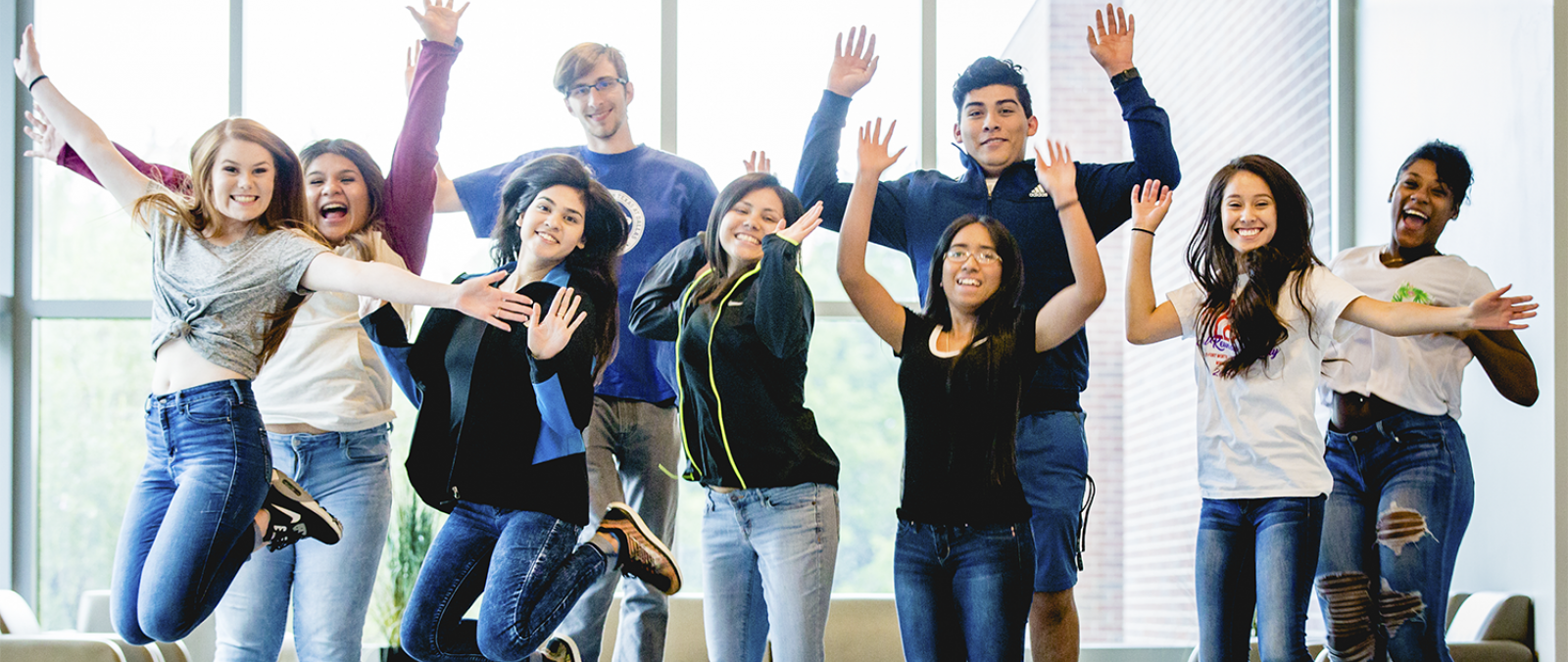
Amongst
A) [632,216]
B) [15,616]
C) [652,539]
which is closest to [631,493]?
[652,539]

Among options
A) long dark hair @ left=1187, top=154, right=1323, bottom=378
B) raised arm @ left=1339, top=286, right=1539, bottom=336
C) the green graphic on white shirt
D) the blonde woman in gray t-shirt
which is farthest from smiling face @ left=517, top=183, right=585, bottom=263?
the green graphic on white shirt

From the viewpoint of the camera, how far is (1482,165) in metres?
4.22

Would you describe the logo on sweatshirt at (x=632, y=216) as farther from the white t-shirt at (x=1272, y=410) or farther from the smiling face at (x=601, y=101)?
the white t-shirt at (x=1272, y=410)

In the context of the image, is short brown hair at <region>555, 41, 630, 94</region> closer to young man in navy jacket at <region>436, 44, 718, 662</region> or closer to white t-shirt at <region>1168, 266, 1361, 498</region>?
young man in navy jacket at <region>436, 44, 718, 662</region>

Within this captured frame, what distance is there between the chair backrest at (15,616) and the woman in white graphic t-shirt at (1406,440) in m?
4.04

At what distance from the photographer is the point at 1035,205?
10.8 feet

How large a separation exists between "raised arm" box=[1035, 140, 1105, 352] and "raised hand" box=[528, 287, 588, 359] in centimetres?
111

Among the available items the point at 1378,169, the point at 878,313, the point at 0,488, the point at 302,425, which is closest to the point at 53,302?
the point at 0,488

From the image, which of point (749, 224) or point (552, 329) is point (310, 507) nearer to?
point (552, 329)

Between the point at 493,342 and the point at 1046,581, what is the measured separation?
1511mm

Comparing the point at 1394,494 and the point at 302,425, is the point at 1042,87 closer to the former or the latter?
the point at 1394,494

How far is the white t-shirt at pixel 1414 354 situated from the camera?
342cm

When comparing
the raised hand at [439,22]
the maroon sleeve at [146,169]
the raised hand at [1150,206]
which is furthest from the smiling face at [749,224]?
the maroon sleeve at [146,169]

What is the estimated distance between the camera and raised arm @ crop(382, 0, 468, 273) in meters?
3.41
